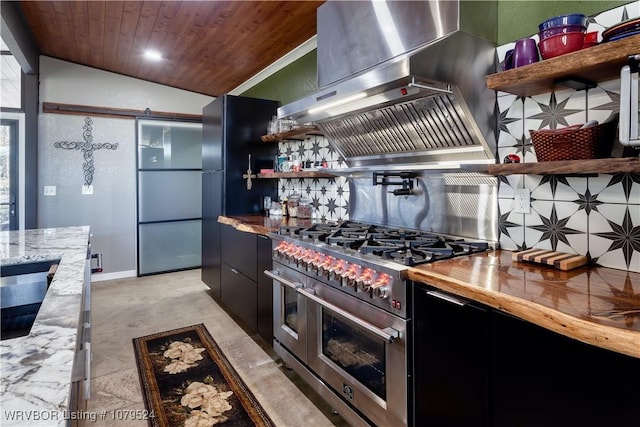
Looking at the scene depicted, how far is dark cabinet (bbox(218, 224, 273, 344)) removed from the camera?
271 centimetres

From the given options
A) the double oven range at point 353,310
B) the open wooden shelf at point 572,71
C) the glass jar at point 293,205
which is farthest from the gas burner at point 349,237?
the glass jar at point 293,205

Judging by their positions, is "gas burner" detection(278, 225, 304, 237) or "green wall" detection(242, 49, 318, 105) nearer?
"gas burner" detection(278, 225, 304, 237)

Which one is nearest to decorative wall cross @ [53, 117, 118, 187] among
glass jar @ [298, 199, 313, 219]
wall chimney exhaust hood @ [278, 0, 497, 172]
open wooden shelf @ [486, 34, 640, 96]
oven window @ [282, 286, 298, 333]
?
glass jar @ [298, 199, 313, 219]

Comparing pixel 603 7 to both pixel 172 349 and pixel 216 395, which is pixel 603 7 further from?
pixel 172 349

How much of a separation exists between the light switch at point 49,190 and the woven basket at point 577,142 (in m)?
5.09

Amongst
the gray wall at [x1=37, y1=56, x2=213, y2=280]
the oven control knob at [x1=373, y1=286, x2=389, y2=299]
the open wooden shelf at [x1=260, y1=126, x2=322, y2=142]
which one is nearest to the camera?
the oven control knob at [x1=373, y1=286, x2=389, y2=299]

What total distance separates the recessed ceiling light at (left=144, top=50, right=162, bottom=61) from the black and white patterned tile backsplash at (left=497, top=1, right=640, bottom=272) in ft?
11.2

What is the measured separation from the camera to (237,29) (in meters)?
3.10

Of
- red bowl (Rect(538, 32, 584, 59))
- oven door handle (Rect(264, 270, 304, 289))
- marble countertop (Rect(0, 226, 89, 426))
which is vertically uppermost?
red bowl (Rect(538, 32, 584, 59))

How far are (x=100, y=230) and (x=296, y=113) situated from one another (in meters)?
3.64

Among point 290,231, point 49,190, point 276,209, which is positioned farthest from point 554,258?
point 49,190

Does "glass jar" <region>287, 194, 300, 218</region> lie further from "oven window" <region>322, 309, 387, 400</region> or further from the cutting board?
the cutting board

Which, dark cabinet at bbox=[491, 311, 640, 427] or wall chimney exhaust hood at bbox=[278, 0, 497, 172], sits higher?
wall chimney exhaust hood at bbox=[278, 0, 497, 172]

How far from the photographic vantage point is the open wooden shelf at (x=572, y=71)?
119 cm
